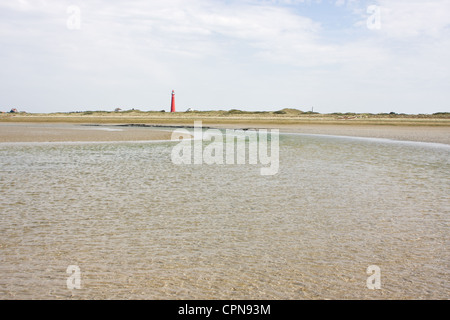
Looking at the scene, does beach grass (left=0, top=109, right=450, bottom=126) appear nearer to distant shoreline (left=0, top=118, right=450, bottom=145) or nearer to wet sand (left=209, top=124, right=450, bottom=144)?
wet sand (left=209, top=124, right=450, bottom=144)

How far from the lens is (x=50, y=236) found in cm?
598

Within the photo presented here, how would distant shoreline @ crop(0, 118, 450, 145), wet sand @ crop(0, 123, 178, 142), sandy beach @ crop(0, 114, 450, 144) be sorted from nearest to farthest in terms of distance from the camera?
wet sand @ crop(0, 123, 178, 142), distant shoreline @ crop(0, 118, 450, 145), sandy beach @ crop(0, 114, 450, 144)

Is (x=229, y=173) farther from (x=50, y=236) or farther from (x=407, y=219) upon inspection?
(x=50, y=236)

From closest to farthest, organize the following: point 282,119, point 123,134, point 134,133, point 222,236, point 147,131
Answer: point 222,236 < point 123,134 < point 134,133 < point 147,131 < point 282,119

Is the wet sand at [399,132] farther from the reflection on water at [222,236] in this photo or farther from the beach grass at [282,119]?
the reflection on water at [222,236]

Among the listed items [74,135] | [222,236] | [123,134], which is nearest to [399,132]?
[123,134]

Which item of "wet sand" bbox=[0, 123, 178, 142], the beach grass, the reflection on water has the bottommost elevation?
the reflection on water

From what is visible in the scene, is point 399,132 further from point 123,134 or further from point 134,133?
point 123,134

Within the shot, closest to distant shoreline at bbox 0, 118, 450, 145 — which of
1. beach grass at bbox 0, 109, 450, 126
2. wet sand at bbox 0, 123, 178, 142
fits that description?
wet sand at bbox 0, 123, 178, 142

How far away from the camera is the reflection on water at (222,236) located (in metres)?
4.39

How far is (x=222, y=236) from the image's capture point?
20.1 ft

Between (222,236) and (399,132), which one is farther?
(399,132)

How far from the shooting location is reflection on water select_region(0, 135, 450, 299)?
4.39 metres
